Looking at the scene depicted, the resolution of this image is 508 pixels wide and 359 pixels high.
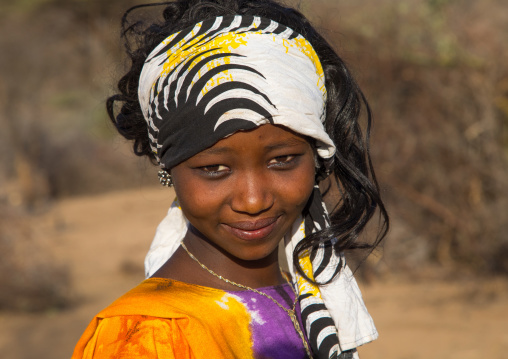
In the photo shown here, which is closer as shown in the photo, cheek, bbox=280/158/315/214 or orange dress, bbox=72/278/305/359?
orange dress, bbox=72/278/305/359

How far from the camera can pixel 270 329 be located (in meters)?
1.73

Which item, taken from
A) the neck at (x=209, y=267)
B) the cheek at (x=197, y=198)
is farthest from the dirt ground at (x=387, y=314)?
the cheek at (x=197, y=198)

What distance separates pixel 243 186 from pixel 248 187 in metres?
0.01

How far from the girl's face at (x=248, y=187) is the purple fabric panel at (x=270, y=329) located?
15 cm

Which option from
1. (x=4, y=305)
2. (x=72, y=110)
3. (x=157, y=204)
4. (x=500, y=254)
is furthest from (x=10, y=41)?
(x=500, y=254)

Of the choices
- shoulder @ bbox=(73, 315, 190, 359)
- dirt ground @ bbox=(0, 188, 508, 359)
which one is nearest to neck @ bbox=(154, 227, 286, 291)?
shoulder @ bbox=(73, 315, 190, 359)

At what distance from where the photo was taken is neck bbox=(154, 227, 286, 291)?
1.75 m

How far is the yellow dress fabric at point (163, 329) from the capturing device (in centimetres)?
147

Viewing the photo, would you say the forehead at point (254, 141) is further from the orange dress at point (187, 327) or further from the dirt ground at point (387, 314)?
the dirt ground at point (387, 314)

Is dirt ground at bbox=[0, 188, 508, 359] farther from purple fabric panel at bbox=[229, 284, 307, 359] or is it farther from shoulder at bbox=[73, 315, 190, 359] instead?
shoulder at bbox=[73, 315, 190, 359]

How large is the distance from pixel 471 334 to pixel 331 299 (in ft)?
12.0

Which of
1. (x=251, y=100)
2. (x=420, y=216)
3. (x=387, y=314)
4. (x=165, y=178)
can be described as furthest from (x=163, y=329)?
(x=420, y=216)

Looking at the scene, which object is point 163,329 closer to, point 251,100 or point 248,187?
point 248,187

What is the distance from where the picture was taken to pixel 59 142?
12.1 metres
